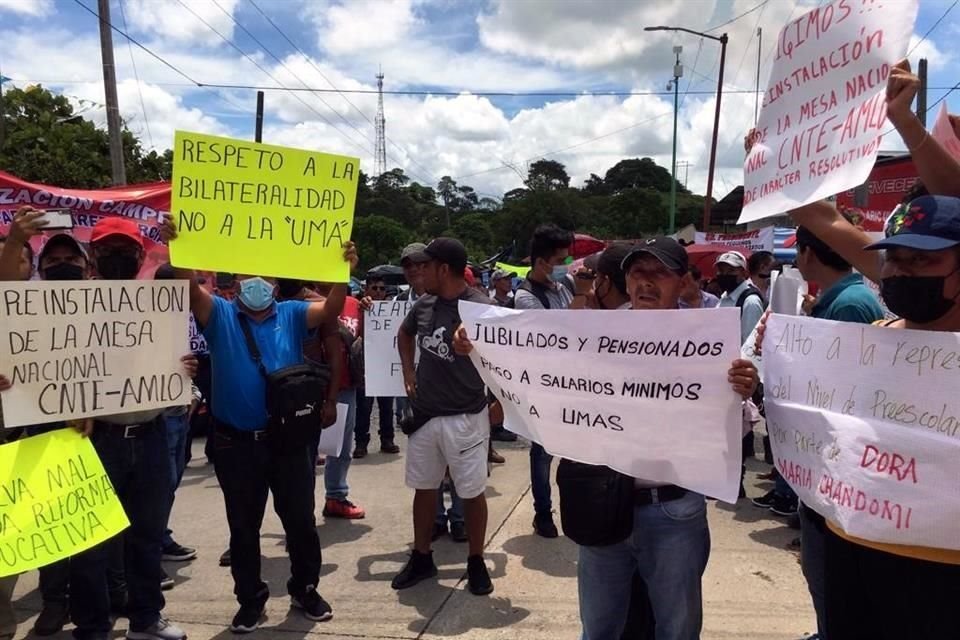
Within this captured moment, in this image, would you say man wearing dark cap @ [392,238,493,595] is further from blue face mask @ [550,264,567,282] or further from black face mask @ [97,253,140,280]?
black face mask @ [97,253,140,280]

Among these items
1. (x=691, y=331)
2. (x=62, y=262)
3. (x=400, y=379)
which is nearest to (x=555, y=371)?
(x=691, y=331)

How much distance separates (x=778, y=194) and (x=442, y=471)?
2.54m

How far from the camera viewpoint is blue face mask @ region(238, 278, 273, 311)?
11.3 feet

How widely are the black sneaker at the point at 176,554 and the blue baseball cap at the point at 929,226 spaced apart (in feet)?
14.4

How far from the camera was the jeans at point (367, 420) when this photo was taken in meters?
7.40

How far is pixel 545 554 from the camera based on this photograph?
452 cm

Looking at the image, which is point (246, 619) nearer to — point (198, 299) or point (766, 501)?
point (198, 299)

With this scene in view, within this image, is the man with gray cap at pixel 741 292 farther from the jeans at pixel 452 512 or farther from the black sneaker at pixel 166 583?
the black sneaker at pixel 166 583

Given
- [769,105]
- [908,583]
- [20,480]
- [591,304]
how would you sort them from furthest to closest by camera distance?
[591,304] < [20,480] < [769,105] < [908,583]

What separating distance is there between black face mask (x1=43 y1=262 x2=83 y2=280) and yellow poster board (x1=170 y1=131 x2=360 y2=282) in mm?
535

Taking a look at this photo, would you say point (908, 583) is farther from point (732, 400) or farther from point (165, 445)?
point (165, 445)

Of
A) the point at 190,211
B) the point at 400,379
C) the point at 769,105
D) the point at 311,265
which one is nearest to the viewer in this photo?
the point at 769,105

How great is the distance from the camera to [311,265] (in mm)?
3273

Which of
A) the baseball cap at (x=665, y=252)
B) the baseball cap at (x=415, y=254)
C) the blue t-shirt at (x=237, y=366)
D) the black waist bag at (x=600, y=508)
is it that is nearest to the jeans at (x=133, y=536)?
the blue t-shirt at (x=237, y=366)
